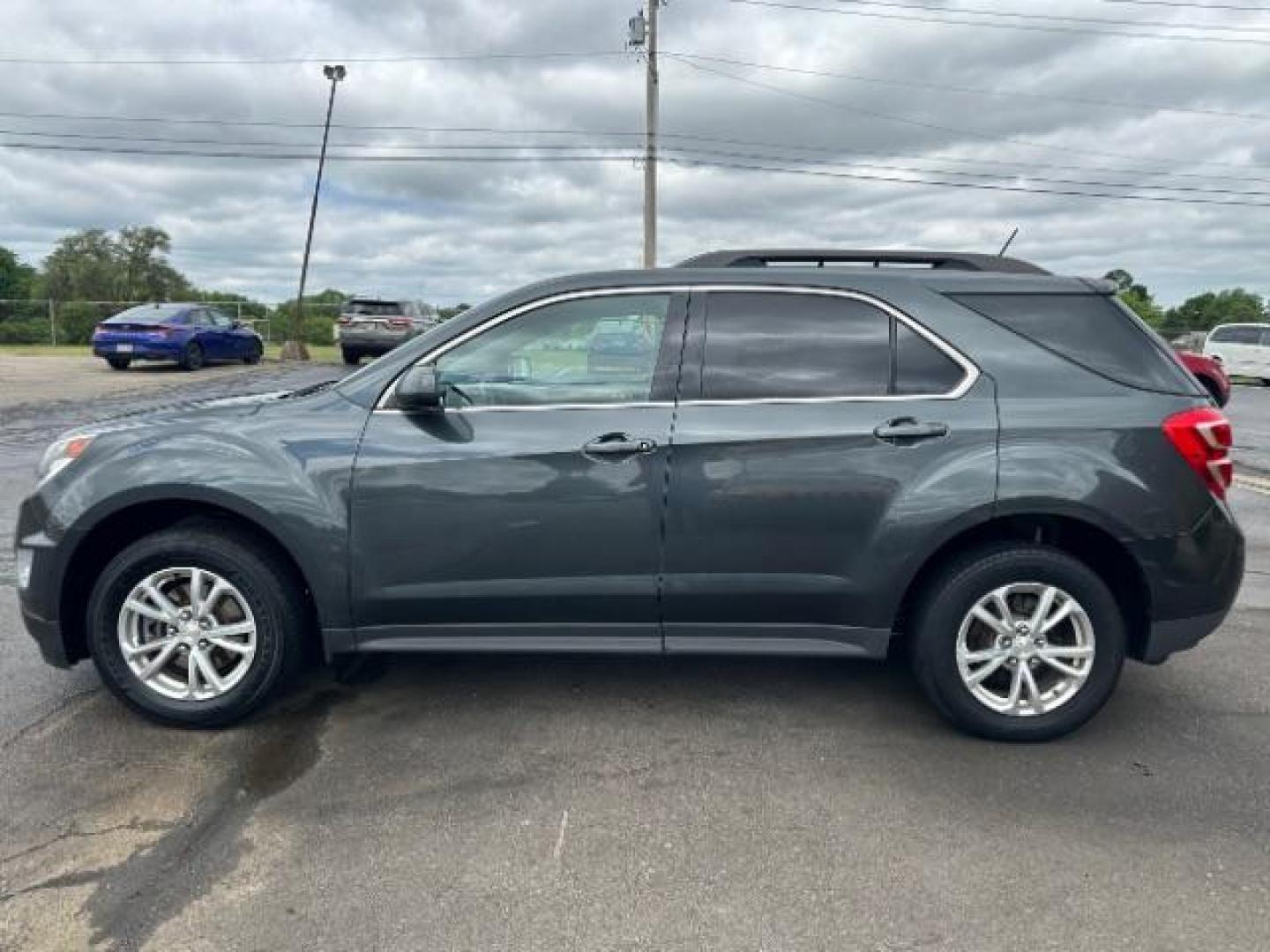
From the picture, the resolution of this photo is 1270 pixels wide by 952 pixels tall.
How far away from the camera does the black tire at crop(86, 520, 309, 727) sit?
3408 millimetres

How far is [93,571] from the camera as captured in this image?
3586 millimetres

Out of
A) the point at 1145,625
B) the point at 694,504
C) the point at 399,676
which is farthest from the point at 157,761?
the point at 1145,625

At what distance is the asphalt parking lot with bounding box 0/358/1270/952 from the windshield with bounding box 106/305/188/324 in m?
17.9

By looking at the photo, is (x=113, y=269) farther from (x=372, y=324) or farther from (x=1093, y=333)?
(x=1093, y=333)

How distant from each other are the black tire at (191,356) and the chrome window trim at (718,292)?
18700 millimetres

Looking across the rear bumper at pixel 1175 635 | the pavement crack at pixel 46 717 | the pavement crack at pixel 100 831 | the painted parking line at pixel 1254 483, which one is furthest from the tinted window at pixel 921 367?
the painted parking line at pixel 1254 483

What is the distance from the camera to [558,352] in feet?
11.5

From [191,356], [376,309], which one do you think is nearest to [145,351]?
[191,356]

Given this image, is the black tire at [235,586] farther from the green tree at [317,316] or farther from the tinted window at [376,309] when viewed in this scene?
the green tree at [317,316]

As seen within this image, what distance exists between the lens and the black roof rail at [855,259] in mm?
3775

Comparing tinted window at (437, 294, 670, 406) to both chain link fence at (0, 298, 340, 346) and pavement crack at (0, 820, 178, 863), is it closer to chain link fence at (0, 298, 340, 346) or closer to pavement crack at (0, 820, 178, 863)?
pavement crack at (0, 820, 178, 863)

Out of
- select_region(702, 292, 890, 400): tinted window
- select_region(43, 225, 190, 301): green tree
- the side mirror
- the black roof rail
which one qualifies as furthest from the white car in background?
select_region(43, 225, 190, 301): green tree

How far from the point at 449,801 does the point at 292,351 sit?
25.5 metres

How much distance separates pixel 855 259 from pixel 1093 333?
96cm
